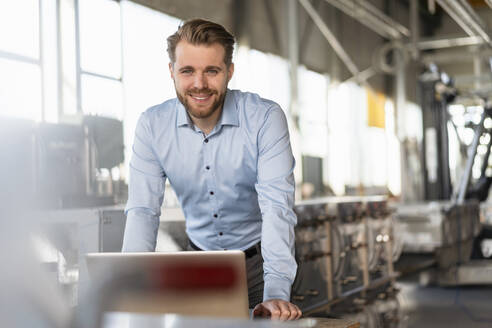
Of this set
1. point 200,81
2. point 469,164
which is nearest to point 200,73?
point 200,81

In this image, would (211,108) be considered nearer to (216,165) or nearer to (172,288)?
(216,165)

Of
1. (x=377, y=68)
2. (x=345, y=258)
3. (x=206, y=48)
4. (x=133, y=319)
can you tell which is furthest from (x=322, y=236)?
(x=377, y=68)

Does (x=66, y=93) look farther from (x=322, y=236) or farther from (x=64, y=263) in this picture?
(x=64, y=263)

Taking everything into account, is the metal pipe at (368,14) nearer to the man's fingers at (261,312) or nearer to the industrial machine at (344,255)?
the industrial machine at (344,255)

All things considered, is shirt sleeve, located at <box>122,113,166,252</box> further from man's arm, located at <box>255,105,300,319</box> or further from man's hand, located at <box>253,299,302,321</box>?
man's hand, located at <box>253,299,302,321</box>

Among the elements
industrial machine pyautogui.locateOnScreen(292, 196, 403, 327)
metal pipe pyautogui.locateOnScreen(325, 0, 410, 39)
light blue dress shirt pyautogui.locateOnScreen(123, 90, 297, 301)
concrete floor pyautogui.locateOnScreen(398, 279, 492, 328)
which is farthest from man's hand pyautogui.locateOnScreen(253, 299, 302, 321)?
metal pipe pyautogui.locateOnScreen(325, 0, 410, 39)

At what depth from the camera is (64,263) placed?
8.54 feet

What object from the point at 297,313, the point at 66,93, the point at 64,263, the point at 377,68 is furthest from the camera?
the point at 377,68

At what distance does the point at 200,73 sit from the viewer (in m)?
1.51

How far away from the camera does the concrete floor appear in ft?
15.0

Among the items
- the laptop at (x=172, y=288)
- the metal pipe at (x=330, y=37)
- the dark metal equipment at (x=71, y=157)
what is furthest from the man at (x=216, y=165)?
the metal pipe at (x=330, y=37)

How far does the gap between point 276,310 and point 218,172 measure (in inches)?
23.5

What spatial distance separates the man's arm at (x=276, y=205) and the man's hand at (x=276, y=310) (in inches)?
4.9

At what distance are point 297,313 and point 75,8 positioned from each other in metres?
5.44
